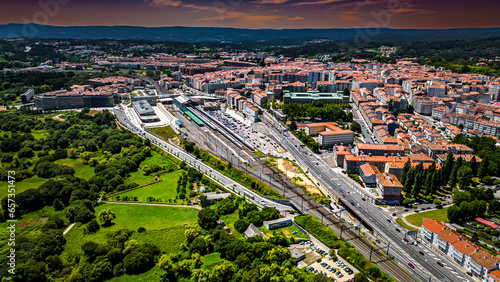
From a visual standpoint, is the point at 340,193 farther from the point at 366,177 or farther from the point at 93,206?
the point at 93,206

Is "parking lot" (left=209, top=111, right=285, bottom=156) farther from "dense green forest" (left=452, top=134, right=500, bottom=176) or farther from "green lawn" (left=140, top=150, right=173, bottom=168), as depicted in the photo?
"dense green forest" (left=452, top=134, right=500, bottom=176)

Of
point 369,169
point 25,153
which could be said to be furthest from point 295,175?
point 25,153

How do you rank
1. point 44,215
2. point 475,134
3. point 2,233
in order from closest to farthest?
point 2,233
point 44,215
point 475,134

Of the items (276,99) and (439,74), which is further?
(439,74)

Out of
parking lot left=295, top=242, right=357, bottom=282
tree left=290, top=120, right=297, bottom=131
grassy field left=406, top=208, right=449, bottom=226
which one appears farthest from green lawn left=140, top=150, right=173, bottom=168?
grassy field left=406, top=208, right=449, bottom=226

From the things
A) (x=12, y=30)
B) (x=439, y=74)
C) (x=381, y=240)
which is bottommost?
(x=381, y=240)

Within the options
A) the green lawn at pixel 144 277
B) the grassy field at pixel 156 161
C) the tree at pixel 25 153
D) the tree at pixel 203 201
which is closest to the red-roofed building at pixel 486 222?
the tree at pixel 203 201

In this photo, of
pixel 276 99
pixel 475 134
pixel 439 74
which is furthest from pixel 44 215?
pixel 439 74

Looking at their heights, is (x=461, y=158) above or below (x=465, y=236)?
above
